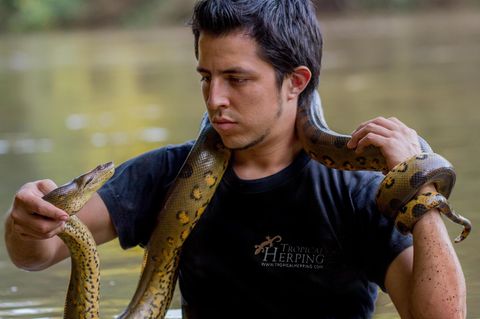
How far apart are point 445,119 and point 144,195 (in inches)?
272

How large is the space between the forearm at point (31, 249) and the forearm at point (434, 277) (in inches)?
53.8

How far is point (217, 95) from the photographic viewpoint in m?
3.86

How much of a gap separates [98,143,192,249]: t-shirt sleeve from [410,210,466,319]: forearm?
1.14m

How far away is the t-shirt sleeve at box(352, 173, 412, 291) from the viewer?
3.83m

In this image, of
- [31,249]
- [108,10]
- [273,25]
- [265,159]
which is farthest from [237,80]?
[108,10]

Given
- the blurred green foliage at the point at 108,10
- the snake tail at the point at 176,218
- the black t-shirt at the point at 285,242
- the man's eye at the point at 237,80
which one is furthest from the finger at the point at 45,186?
the blurred green foliage at the point at 108,10

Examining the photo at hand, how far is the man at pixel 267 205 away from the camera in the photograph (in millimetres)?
3885

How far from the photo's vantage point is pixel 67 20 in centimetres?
3997

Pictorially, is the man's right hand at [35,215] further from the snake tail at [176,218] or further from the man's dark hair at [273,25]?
the man's dark hair at [273,25]

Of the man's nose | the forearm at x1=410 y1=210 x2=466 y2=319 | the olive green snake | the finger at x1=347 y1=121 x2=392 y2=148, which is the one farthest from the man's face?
the forearm at x1=410 y1=210 x2=466 y2=319

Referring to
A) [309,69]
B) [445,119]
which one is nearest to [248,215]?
[309,69]

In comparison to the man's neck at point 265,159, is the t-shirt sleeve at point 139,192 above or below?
below

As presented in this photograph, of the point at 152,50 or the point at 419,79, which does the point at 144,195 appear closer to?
the point at 419,79

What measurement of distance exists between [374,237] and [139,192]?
37.6 inches
